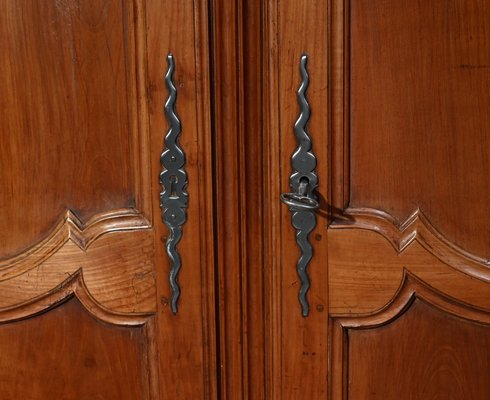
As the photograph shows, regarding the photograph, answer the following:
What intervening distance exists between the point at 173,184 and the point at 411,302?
35 centimetres

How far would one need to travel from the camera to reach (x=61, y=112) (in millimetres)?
949

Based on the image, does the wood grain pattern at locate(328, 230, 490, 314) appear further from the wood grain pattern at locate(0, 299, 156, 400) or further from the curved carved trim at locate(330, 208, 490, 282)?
the wood grain pattern at locate(0, 299, 156, 400)

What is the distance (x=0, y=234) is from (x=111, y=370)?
24 centimetres

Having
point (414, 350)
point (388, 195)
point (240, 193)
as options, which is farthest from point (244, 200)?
point (414, 350)

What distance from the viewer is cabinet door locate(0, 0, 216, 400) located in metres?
0.93

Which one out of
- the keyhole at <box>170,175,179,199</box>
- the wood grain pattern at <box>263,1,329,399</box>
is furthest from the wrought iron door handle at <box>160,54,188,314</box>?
the wood grain pattern at <box>263,1,329,399</box>

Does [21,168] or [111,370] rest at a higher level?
[21,168]

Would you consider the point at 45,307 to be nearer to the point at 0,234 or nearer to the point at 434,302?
the point at 0,234

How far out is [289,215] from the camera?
95 cm

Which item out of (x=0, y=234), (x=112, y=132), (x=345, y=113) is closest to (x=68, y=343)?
(x=0, y=234)

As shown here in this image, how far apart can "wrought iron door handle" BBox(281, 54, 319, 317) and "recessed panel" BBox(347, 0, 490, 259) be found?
57 millimetres

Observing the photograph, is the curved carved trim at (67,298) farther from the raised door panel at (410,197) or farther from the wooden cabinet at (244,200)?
the raised door panel at (410,197)

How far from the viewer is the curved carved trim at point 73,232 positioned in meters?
0.96

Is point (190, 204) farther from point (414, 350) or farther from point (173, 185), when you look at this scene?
point (414, 350)
